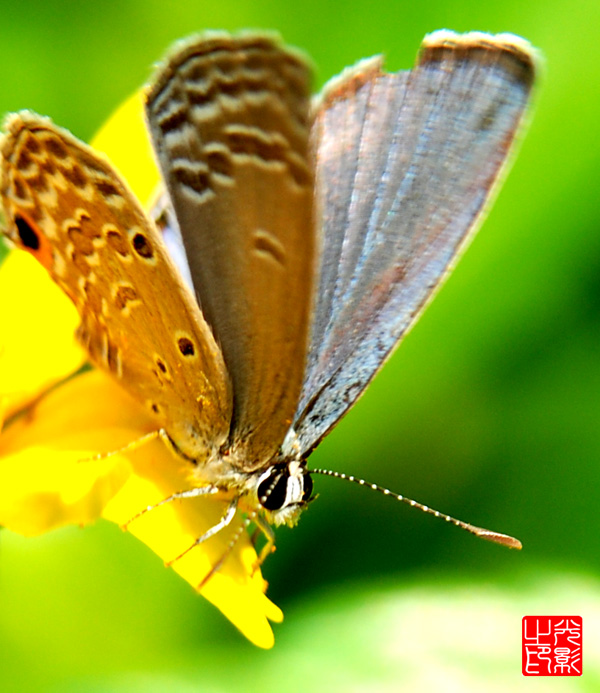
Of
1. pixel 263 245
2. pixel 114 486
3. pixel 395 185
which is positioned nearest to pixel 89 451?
pixel 114 486

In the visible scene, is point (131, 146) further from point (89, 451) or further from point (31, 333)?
point (89, 451)

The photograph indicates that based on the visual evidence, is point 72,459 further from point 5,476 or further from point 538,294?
point 538,294

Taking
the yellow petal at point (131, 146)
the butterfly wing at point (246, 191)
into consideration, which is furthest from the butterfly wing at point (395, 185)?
the yellow petal at point (131, 146)

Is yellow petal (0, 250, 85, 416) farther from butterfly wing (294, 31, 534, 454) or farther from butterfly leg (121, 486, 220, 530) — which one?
butterfly wing (294, 31, 534, 454)

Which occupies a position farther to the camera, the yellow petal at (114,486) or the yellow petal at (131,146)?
the yellow petal at (131,146)

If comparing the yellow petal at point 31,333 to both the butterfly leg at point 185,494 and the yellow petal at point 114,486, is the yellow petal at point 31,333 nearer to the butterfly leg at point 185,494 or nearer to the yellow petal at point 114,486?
the yellow petal at point 114,486

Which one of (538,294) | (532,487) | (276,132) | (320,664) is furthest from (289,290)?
(532,487)

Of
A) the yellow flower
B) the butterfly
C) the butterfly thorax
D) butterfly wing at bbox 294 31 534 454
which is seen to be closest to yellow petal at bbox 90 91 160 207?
the yellow flower
